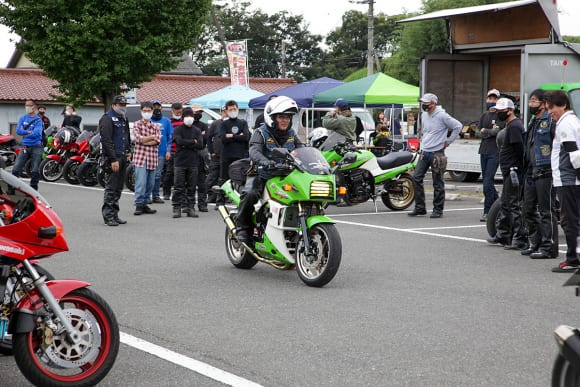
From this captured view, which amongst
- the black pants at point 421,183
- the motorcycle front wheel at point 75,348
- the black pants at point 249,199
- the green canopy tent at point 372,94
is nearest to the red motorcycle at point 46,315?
the motorcycle front wheel at point 75,348

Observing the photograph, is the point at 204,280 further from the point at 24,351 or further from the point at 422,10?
the point at 422,10

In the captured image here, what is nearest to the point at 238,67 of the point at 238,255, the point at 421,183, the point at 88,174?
the point at 88,174

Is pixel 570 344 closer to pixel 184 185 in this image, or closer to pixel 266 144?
pixel 266 144

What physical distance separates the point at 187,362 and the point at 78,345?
98 centimetres

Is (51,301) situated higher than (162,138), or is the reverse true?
(162,138)

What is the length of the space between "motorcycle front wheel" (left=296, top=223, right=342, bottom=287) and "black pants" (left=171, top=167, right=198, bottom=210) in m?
6.69

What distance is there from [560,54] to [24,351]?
1470 centimetres

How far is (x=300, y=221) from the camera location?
28.6ft

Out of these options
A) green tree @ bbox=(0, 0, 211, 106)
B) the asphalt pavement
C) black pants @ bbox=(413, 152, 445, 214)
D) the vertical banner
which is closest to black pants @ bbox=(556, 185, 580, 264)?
the asphalt pavement

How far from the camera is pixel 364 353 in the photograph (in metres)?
6.11

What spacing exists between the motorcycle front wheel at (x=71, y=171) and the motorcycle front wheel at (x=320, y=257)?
14358 millimetres

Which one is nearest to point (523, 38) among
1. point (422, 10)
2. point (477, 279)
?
point (477, 279)

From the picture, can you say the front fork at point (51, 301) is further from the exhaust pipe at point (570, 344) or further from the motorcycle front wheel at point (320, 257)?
the motorcycle front wheel at point (320, 257)

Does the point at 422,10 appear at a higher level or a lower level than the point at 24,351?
higher
